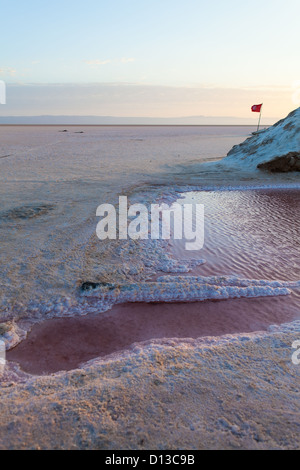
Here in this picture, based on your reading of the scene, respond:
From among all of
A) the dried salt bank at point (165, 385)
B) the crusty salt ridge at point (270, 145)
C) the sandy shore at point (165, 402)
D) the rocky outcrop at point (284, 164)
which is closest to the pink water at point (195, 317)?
the dried salt bank at point (165, 385)

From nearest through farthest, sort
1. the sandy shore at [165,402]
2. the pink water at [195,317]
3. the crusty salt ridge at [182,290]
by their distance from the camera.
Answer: the sandy shore at [165,402]
the pink water at [195,317]
the crusty salt ridge at [182,290]

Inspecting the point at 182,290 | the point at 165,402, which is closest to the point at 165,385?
the point at 165,402

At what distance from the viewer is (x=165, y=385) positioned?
9.29 feet

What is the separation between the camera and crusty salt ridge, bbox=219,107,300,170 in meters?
14.2

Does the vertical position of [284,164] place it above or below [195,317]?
above

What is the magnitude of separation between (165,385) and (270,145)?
15.1m

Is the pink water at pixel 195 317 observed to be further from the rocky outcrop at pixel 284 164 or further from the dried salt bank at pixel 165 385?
the rocky outcrop at pixel 284 164

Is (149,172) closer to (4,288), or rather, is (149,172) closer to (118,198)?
(118,198)

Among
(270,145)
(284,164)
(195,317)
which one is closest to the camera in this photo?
(195,317)

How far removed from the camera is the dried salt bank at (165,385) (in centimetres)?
234

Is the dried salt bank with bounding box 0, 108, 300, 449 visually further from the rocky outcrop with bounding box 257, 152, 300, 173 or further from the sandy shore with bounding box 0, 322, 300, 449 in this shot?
the rocky outcrop with bounding box 257, 152, 300, 173

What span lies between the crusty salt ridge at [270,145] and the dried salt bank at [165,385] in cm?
1102

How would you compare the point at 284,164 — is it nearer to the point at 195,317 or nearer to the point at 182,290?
the point at 182,290
